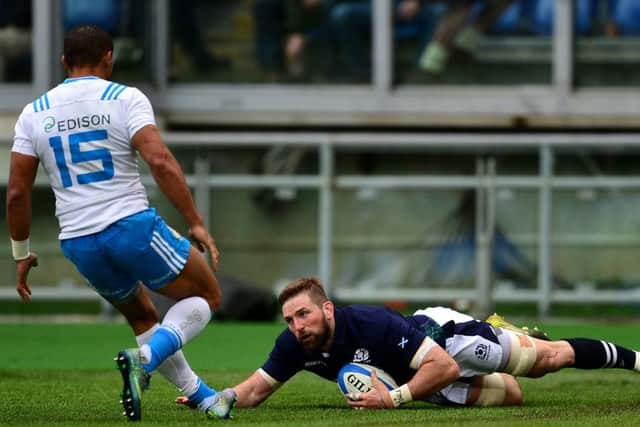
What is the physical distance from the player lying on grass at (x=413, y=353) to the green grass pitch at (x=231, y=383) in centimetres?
12

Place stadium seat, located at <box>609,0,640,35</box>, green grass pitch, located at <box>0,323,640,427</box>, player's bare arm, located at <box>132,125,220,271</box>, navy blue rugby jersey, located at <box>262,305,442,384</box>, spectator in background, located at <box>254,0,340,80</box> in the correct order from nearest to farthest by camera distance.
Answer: player's bare arm, located at <box>132,125,220,271</box>, green grass pitch, located at <box>0,323,640,427</box>, navy blue rugby jersey, located at <box>262,305,442,384</box>, stadium seat, located at <box>609,0,640,35</box>, spectator in background, located at <box>254,0,340,80</box>

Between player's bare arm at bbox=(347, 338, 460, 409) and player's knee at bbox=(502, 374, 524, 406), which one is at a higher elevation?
player's bare arm at bbox=(347, 338, 460, 409)

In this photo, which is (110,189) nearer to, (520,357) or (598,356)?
(520,357)

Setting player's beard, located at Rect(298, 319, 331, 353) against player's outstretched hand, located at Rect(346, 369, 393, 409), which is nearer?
player's beard, located at Rect(298, 319, 331, 353)

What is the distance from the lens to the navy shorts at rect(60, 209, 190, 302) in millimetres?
6988

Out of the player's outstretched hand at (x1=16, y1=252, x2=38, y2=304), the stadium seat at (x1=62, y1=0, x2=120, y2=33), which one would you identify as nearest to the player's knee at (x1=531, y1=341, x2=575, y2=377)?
the player's outstretched hand at (x1=16, y1=252, x2=38, y2=304)

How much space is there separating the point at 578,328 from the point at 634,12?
5.13 meters

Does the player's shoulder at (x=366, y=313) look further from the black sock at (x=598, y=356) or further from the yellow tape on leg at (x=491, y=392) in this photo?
the black sock at (x=598, y=356)

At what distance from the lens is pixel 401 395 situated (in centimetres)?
744

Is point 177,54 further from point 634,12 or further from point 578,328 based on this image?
point 578,328

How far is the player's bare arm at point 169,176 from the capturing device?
6.93 meters

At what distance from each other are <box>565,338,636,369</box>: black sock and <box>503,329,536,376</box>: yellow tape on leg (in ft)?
0.70

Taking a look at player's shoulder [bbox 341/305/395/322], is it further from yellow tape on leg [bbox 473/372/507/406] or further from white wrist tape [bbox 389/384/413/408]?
yellow tape on leg [bbox 473/372/507/406]

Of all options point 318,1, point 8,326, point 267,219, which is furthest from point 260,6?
point 8,326
